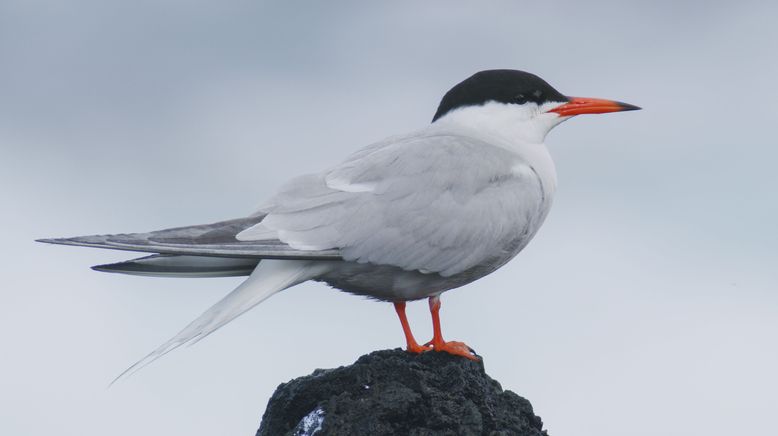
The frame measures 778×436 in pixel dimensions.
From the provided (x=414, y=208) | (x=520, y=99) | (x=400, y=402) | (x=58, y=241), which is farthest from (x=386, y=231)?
(x=58, y=241)

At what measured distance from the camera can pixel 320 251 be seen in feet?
19.3

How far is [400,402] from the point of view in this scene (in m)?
5.75

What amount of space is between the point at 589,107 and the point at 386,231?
86.9 inches

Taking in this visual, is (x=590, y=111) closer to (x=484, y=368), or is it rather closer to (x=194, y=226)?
(x=484, y=368)

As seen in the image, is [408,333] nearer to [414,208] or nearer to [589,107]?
[414,208]

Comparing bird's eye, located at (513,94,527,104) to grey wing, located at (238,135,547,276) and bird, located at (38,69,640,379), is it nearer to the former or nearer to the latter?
bird, located at (38,69,640,379)

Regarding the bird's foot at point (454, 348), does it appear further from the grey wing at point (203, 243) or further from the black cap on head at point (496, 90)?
the black cap on head at point (496, 90)

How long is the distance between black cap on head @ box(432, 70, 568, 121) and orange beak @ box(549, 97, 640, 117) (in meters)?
0.19

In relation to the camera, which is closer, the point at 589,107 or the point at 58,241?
the point at 58,241

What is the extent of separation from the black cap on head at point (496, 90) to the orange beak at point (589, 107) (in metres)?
0.19

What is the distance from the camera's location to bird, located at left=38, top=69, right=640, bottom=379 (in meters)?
5.81

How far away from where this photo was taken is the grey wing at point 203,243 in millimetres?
5293

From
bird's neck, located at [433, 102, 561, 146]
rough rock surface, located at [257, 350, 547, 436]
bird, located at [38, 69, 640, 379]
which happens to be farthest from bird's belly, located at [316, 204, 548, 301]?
bird's neck, located at [433, 102, 561, 146]

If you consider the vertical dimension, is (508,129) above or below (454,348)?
above
